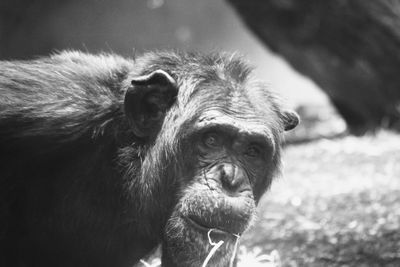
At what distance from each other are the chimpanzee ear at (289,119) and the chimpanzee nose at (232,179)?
0.90 m

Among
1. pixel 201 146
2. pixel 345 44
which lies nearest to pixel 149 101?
pixel 201 146

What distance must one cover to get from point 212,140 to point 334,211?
3143 mm

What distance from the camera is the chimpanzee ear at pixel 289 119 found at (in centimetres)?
523

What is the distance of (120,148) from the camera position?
16.6 feet

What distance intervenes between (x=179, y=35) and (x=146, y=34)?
963 millimetres

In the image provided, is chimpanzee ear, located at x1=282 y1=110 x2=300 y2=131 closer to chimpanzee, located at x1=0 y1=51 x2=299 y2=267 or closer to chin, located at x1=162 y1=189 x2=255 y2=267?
chimpanzee, located at x1=0 y1=51 x2=299 y2=267

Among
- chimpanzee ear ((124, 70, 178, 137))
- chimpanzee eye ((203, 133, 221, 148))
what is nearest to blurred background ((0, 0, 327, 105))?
chimpanzee ear ((124, 70, 178, 137))

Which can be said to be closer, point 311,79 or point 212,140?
point 212,140

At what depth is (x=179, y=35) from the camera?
64.4 feet

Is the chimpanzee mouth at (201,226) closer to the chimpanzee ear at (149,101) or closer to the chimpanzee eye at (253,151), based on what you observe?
the chimpanzee eye at (253,151)

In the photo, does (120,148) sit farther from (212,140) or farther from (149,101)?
(212,140)

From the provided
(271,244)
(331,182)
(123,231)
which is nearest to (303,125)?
(331,182)

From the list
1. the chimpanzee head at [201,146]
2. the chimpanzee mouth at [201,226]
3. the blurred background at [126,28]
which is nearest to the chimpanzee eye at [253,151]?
the chimpanzee head at [201,146]

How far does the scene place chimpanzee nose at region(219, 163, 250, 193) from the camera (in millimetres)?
4387
